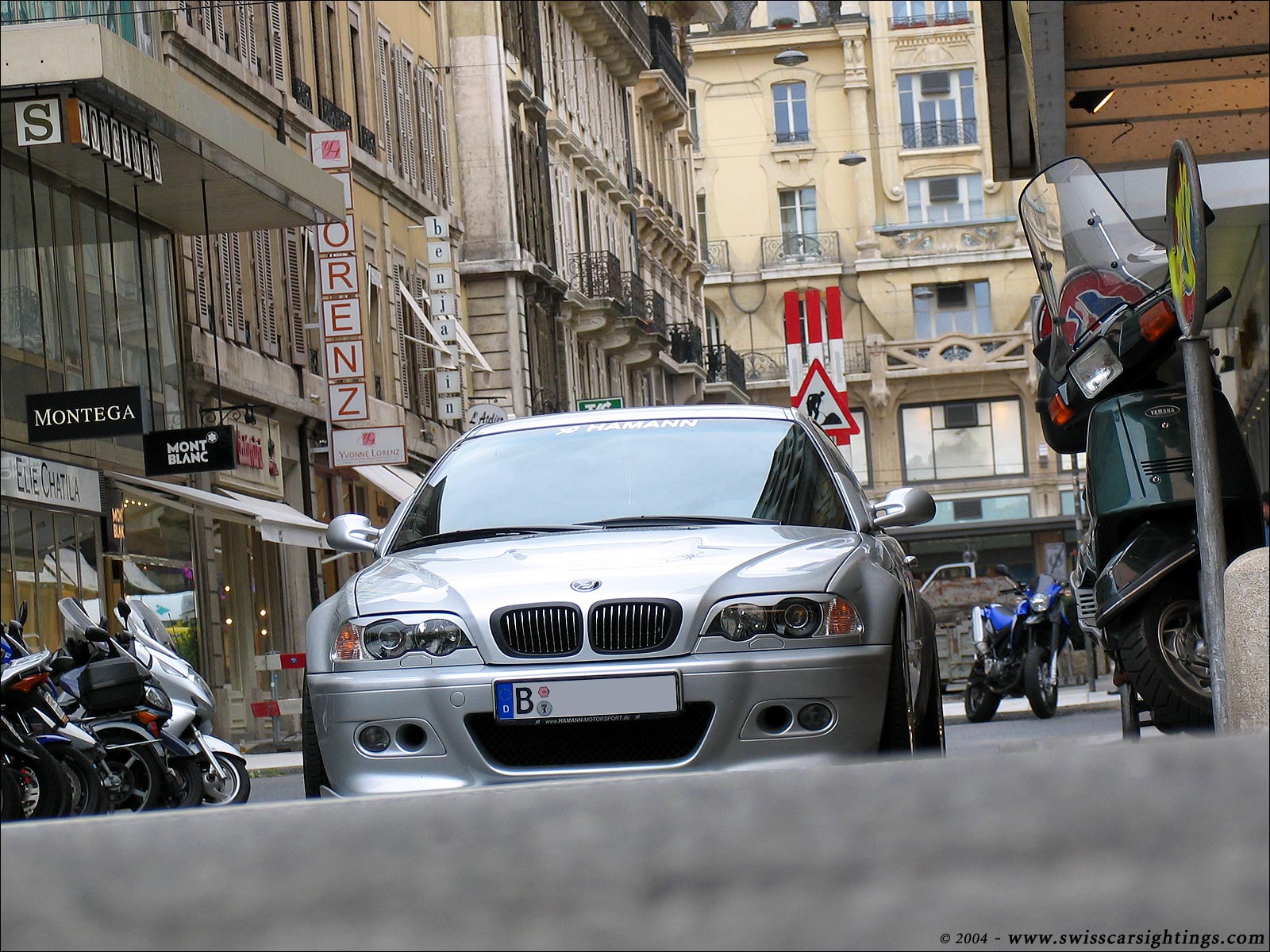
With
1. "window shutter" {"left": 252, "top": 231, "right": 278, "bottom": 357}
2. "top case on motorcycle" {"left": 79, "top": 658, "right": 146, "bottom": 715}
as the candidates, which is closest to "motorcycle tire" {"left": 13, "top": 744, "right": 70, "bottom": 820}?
"top case on motorcycle" {"left": 79, "top": 658, "right": 146, "bottom": 715}

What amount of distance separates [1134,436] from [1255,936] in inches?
268

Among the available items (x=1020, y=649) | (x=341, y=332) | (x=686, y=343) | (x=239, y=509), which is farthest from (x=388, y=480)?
(x=686, y=343)

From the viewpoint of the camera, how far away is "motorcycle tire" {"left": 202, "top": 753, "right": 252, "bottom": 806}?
11.5 metres

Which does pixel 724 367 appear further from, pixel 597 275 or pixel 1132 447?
pixel 1132 447

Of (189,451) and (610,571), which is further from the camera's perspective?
(189,451)

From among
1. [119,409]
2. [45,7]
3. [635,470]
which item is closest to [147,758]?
[635,470]

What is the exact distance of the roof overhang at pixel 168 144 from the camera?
1877 centimetres

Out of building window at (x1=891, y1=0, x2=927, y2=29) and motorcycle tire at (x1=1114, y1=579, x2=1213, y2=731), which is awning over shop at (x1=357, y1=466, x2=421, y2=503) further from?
building window at (x1=891, y1=0, x2=927, y2=29)

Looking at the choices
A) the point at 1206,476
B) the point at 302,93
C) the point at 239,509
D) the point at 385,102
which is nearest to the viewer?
the point at 1206,476

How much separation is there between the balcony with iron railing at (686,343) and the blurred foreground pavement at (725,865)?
56604 millimetres

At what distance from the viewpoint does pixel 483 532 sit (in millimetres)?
7105

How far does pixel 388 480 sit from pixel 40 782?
2291 centimetres

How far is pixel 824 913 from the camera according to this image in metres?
0.77

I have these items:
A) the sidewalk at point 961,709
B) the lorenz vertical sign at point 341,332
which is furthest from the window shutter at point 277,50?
the sidewalk at point 961,709
